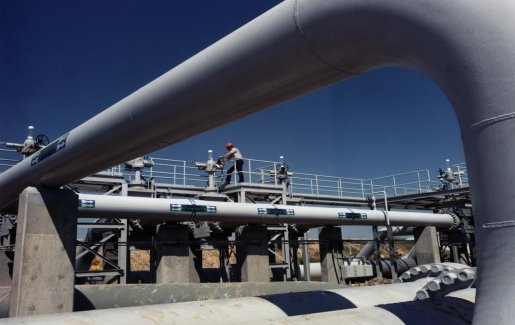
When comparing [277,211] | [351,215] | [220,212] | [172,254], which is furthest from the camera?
[351,215]

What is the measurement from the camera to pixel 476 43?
2.55 meters

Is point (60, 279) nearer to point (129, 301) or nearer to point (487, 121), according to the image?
point (129, 301)

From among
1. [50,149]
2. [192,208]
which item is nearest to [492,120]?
[50,149]

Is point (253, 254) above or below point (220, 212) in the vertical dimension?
below

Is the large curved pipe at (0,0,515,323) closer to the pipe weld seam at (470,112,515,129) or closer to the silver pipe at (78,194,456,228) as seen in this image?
the pipe weld seam at (470,112,515,129)

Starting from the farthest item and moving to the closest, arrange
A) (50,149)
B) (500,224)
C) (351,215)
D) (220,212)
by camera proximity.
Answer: (351,215), (220,212), (50,149), (500,224)

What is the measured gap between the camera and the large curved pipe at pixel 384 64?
2.47 metres

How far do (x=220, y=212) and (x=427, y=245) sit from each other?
32.4 ft

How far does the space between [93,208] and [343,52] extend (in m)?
8.00

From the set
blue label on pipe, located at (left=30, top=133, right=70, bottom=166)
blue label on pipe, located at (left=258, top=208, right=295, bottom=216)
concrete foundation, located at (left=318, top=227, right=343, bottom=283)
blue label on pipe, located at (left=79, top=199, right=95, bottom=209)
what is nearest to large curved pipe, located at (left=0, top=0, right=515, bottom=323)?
blue label on pipe, located at (left=30, top=133, right=70, bottom=166)

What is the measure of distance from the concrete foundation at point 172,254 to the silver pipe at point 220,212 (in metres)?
1.10

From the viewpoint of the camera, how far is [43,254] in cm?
757

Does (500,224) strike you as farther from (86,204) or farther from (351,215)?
(351,215)

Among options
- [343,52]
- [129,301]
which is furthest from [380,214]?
[343,52]
